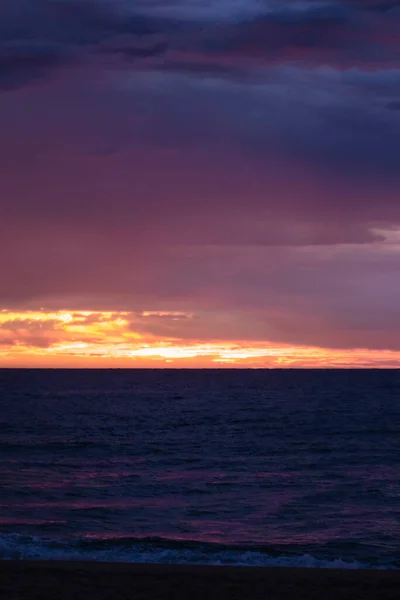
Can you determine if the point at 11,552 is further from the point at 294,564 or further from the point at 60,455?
the point at 60,455

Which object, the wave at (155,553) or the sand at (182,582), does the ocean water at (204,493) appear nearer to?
the wave at (155,553)

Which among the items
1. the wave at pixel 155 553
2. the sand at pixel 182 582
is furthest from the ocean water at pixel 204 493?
the sand at pixel 182 582

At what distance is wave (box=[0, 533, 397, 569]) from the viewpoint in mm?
15820

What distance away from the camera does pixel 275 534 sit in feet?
65.1

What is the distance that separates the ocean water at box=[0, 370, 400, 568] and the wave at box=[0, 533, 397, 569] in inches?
1.7

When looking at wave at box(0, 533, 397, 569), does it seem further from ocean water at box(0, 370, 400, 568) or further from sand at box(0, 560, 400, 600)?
sand at box(0, 560, 400, 600)

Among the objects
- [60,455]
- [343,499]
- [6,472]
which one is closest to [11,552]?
[343,499]

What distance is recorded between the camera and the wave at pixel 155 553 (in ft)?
51.9

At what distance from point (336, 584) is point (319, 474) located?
18.8 meters

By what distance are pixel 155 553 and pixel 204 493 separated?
9037 mm

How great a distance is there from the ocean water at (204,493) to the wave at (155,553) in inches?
1.7

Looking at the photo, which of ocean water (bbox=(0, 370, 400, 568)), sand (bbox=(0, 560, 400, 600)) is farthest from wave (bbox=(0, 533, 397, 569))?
sand (bbox=(0, 560, 400, 600))

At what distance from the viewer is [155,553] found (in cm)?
1708

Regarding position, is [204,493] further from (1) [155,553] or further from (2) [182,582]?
(2) [182,582]
